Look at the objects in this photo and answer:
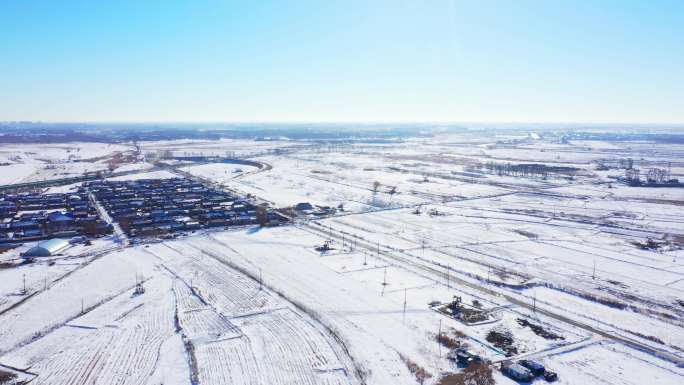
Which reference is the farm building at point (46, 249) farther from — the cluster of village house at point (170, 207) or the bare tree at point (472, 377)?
the bare tree at point (472, 377)

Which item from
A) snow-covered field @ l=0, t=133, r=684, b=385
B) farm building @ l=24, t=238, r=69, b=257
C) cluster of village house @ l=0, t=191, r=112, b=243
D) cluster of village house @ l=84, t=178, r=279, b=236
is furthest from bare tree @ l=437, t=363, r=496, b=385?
cluster of village house @ l=0, t=191, r=112, b=243

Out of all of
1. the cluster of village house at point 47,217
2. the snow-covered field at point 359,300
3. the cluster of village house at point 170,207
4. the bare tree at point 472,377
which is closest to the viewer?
the bare tree at point 472,377

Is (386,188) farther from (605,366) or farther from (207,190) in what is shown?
(605,366)

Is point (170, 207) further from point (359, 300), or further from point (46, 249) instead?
point (359, 300)

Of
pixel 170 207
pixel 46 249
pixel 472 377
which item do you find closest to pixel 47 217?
pixel 170 207

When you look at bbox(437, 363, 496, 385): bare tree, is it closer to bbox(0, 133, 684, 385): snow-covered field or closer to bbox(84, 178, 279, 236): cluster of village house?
bbox(0, 133, 684, 385): snow-covered field

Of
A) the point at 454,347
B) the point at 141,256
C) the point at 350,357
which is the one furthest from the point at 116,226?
the point at 454,347

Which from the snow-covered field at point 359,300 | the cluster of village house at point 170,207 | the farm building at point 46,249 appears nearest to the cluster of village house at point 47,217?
the cluster of village house at point 170,207
